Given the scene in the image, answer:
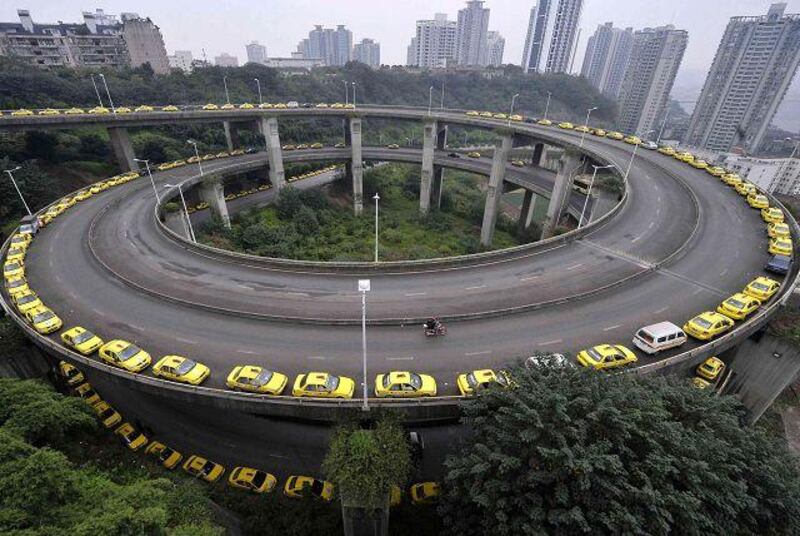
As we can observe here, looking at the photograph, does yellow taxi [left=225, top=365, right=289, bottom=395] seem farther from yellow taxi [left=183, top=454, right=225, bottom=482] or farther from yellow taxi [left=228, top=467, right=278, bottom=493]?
yellow taxi [left=183, top=454, right=225, bottom=482]

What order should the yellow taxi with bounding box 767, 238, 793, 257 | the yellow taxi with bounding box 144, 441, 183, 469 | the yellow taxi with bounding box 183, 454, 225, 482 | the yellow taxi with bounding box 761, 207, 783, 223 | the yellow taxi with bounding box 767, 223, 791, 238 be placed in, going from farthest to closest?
the yellow taxi with bounding box 761, 207, 783, 223 → the yellow taxi with bounding box 767, 223, 791, 238 → the yellow taxi with bounding box 767, 238, 793, 257 → the yellow taxi with bounding box 144, 441, 183, 469 → the yellow taxi with bounding box 183, 454, 225, 482

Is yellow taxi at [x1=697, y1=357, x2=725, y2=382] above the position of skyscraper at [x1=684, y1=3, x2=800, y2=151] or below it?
below

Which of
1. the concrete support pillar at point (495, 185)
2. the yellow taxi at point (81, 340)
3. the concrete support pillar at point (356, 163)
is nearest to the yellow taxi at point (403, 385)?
the yellow taxi at point (81, 340)

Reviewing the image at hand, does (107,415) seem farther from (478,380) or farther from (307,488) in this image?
(478,380)

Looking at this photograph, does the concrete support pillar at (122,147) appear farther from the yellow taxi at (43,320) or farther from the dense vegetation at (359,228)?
the yellow taxi at (43,320)

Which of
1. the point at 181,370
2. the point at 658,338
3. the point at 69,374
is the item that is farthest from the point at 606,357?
the point at 69,374

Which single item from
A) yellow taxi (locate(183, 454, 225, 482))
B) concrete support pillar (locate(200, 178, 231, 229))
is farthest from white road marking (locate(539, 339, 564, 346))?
concrete support pillar (locate(200, 178, 231, 229))
